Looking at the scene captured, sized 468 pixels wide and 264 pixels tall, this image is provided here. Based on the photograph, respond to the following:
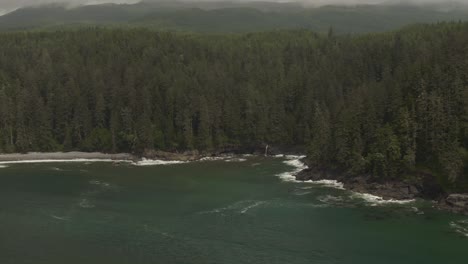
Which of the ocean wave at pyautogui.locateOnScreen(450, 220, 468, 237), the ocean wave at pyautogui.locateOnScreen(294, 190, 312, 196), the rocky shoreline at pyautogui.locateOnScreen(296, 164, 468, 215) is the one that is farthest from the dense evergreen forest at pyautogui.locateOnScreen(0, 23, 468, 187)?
the ocean wave at pyautogui.locateOnScreen(450, 220, 468, 237)

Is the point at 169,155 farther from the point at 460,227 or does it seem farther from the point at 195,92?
the point at 460,227

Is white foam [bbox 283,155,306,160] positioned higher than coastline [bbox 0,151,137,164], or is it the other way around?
coastline [bbox 0,151,137,164]

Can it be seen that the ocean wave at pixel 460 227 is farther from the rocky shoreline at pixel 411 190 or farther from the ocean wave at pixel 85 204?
the ocean wave at pixel 85 204

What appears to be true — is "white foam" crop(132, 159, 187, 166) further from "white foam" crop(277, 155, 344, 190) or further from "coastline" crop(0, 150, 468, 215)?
"white foam" crop(277, 155, 344, 190)

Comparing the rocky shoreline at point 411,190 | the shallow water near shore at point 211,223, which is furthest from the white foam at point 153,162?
the rocky shoreline at point 411,190

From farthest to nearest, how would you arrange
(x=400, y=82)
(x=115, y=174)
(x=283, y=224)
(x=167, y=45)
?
(x=167, y=45), (x=115, y=174), (x=400, y=82), (x=283, y=224)

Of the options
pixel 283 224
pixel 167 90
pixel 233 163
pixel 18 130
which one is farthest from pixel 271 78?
pixel 283 224

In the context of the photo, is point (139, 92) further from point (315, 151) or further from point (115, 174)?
point (315, 151)
